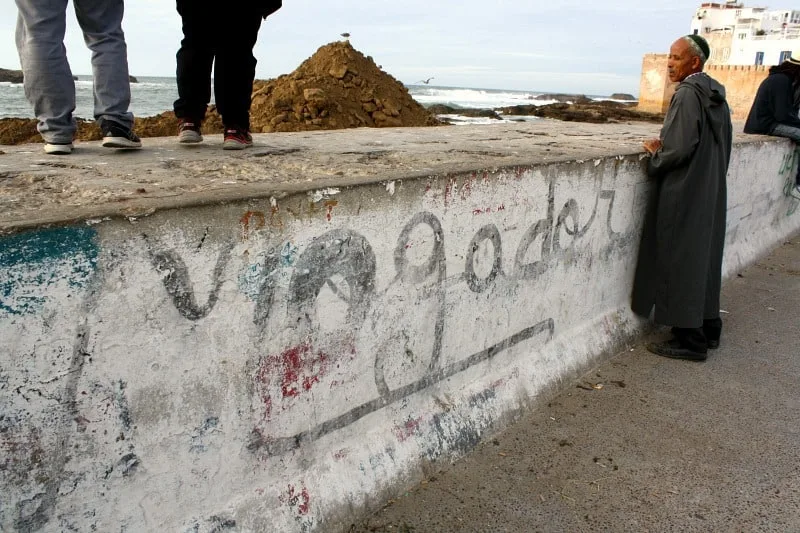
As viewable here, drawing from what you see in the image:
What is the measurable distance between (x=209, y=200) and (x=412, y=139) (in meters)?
2.65

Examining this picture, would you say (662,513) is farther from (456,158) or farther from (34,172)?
(34,172)

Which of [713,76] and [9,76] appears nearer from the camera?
[713,76]

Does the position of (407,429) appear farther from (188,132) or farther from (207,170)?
(188,132)

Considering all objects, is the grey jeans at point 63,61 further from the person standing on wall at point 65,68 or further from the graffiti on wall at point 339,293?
the graffiti on wall at point 339,293

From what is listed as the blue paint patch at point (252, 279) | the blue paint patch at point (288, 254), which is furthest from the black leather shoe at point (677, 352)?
the blue paint patch at point (252, 279)

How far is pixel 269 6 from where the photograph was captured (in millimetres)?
3100

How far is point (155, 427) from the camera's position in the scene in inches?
66.7

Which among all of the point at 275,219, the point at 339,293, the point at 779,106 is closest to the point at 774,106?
the point at 779,106

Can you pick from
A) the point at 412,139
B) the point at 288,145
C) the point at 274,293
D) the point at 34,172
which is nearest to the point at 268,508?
the point at 274,293

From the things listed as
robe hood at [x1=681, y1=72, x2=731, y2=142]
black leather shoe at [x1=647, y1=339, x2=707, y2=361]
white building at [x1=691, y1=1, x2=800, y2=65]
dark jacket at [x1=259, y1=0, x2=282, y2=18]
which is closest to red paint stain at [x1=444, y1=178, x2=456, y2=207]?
dark jacket at [x1=259, y1=0, x2=282, y2=18]

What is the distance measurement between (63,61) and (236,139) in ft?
2.76

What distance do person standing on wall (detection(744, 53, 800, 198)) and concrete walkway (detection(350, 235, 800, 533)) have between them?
10.8ft

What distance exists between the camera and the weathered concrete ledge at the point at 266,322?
1.49m

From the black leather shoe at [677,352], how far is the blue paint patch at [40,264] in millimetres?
3427
